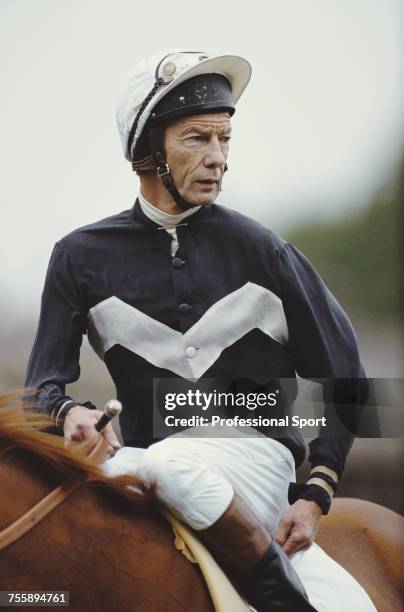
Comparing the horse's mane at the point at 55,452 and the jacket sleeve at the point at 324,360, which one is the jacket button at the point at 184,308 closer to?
the jacket sleeve at the point at 324,360

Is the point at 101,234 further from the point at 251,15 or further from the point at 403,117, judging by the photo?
the point at 403,117

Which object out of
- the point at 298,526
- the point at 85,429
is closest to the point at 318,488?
the point at 298,526

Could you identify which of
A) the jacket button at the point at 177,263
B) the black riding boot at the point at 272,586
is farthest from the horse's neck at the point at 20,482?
the jacket button at the point at 177,263

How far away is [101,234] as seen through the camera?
2.07 metres

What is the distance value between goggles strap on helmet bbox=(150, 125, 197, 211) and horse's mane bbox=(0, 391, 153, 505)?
0.58 m

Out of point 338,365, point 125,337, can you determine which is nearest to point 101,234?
point 125,337

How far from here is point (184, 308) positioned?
1972mm

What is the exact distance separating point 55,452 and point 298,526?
57cm

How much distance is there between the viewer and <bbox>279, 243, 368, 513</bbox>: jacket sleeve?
78.0 inches

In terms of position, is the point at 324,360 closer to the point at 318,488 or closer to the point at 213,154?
the point at 318,488

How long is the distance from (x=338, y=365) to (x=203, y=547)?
1.78 ft

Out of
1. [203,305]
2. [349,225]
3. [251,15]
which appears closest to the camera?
[203,305]

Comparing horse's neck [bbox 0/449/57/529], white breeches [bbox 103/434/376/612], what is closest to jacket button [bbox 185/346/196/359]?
white breeches [bbox 103/434/376/612]

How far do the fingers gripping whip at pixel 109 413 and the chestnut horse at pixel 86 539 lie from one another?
9cm
